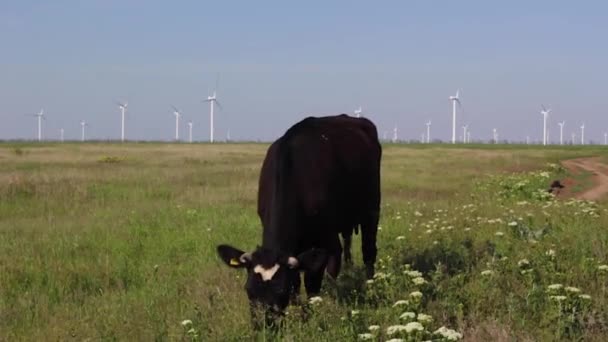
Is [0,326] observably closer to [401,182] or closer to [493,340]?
[493,340]

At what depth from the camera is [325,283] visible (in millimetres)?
8398

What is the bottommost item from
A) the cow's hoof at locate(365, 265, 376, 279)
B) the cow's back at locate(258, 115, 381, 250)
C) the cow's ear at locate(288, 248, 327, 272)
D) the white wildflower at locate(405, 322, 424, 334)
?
the cow's hoof at locate(365, 265, 376, 279)

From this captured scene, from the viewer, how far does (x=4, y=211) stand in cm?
1702

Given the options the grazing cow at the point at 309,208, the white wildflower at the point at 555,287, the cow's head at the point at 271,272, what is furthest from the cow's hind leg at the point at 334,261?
the white wildflower at the point at 555,287

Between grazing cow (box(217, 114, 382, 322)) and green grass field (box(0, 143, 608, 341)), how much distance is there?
1.07ft

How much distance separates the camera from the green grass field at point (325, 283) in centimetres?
613

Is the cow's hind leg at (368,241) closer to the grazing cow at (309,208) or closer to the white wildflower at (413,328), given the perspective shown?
the grazing cow at (309,208)

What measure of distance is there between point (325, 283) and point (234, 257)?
2.01 metres

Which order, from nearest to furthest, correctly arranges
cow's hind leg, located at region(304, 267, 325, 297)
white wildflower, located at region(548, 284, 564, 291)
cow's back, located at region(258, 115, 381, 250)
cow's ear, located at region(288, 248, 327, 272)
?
white wildflower, located at region(548, 284, 564, 291) < cow's ear, located at region(288, 248, 327, 272) < cow's back, located at region(258, 115, 381, 250) < cow's hind leg, located at region(304, 267, 325, 297)

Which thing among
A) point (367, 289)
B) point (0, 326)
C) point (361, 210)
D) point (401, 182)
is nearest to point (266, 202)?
point (367, 289)

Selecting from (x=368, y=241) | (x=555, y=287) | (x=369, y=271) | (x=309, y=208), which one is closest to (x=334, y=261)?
(x=309, y=208)

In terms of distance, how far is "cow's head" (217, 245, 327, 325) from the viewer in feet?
20.7

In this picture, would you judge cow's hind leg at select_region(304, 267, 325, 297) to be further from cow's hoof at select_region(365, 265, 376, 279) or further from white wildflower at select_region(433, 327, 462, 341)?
white wildflower at select_region(433, 327, 462, 341)

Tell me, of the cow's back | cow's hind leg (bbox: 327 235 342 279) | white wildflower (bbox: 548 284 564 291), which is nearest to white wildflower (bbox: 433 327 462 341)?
white wildflower (bbox: 548 284 564 291)
